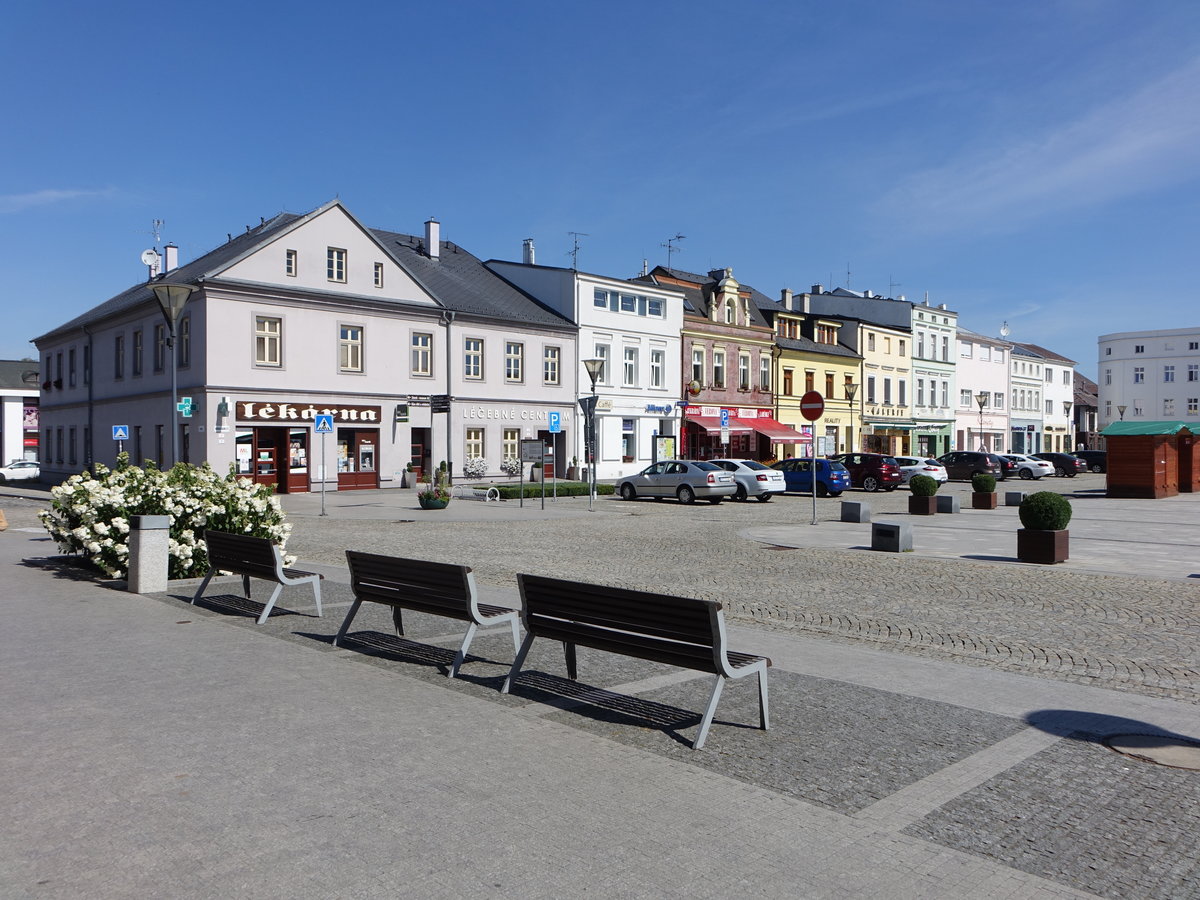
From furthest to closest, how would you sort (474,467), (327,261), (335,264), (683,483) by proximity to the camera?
(474,467) → (335,264) → (327,261) → (683,483)

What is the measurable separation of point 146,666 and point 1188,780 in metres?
7.15

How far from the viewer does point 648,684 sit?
7.48 meters

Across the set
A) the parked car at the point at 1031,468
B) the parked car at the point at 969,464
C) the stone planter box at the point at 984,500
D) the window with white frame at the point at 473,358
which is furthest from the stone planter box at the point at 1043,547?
the parked car at the point at 1031,468

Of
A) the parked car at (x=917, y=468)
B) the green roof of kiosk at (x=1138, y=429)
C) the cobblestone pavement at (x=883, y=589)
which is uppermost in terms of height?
the green roof of kiosk at (x=1138, y=429)

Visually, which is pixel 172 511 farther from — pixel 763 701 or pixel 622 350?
pixel 622 350

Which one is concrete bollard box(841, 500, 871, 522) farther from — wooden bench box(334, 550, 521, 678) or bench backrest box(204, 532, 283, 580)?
wooden bench box(334, 550, 521, 678)

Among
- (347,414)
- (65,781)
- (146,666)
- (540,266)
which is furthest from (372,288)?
(65,781)

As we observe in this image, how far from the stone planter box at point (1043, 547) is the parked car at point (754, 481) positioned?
56.5 ft

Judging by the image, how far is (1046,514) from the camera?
600 inches

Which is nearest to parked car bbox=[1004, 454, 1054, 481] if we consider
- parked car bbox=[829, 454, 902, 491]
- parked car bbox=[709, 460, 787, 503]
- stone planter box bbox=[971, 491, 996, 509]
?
parked car bbox=[829, 454, 902, 491]

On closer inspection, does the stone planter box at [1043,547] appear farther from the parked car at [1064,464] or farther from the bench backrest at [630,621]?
the parked car at [1064,464]

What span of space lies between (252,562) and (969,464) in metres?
44.2

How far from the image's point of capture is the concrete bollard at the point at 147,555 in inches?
465

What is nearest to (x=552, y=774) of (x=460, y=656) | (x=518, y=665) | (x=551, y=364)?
(x=518, y=665)
